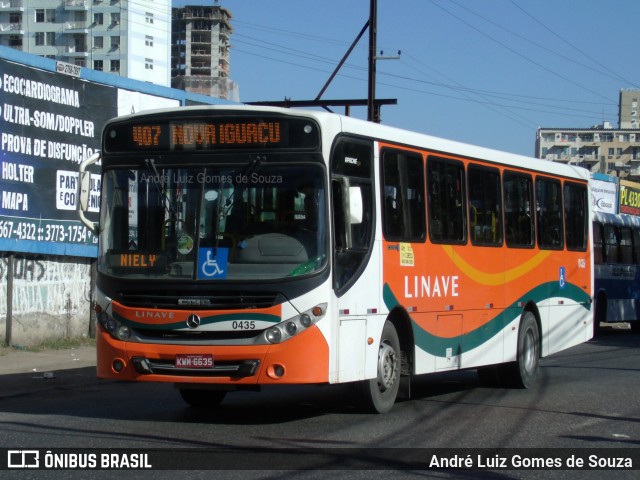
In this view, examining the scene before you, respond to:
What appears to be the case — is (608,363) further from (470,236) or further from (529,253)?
(470,236)

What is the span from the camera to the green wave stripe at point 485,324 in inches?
481

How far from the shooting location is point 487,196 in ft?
46.6

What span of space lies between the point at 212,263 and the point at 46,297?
1118 centimetres

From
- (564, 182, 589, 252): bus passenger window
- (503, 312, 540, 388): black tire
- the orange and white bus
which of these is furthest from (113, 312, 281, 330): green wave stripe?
(564, 182, 589, 252): bus passenger window

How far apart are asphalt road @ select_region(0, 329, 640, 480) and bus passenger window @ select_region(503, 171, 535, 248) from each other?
7.11 feet

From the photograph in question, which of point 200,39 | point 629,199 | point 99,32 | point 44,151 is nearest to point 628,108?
point 200,39

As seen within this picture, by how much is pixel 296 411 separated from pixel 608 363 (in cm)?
990

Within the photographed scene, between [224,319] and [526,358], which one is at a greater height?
[224,319]

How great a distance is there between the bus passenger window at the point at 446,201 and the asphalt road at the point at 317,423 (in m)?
2.09

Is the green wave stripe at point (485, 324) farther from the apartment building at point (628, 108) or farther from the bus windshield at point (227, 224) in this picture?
the apartment building at point (628, 108)

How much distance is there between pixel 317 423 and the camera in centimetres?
1093

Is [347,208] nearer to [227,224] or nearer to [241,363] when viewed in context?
[227,224]

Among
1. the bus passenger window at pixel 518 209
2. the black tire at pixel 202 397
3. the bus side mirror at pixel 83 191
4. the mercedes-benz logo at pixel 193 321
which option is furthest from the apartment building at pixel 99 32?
the mercedes-benz logo at pixel 193 321

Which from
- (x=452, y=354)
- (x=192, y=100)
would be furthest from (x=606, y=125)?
(x=452, y=354)
